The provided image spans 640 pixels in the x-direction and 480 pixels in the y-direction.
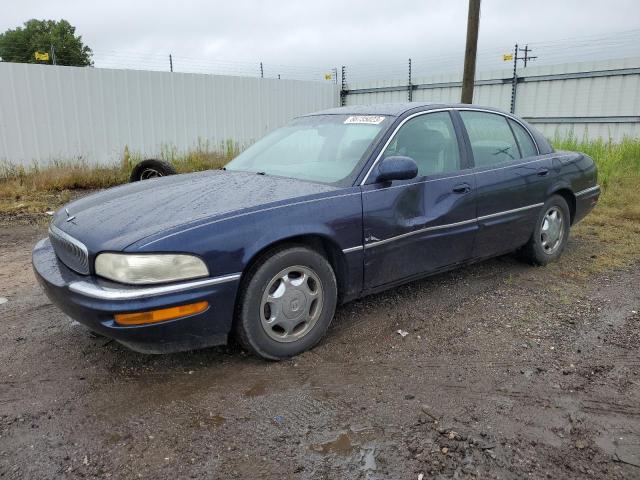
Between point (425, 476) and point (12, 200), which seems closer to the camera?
point (425, 476)

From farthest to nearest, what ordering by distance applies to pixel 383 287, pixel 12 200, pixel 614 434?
pixel 12 200 → pixel 383 287 → pixel 614 434

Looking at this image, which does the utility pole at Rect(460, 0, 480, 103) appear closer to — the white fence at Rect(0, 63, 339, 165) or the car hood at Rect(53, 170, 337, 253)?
the white fence at Rect(0, 63, 339, 165)

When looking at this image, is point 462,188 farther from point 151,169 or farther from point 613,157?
point 613,157

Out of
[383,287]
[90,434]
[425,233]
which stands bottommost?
[90,434]

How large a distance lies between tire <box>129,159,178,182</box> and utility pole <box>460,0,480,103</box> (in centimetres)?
675

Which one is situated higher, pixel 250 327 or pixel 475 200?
pixel 475 200

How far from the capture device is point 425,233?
3.78 m

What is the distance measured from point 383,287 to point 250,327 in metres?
1.11

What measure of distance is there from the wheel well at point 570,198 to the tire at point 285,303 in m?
2.87

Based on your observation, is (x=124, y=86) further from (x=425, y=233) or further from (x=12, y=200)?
(x=425, y=233)

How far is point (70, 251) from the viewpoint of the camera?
304cm

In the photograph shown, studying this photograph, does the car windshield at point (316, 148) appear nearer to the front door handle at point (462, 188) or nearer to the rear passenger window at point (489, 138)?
the front door handle at point (462, 188)

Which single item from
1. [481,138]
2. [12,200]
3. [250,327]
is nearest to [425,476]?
[250,327]

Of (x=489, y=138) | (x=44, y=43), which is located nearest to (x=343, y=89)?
(x=489, y=138)
